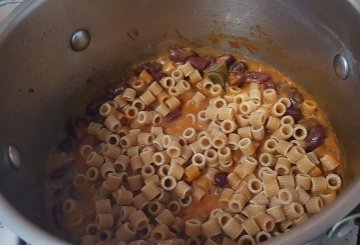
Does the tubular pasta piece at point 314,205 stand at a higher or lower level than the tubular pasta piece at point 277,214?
higher

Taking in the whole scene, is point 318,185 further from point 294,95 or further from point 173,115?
point 173,115

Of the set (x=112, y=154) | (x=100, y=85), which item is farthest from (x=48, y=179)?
(x=100, y=85)

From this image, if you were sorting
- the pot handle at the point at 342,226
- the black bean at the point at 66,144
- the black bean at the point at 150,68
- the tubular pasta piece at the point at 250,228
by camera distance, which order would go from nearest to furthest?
the pot handle at the point at 342,226, the tubular pasta piece at the point at 250,228, the black bean at the point at 66,144, the black bean at the point at 150,68

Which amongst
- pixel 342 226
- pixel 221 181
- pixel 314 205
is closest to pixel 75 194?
pixel 221 181

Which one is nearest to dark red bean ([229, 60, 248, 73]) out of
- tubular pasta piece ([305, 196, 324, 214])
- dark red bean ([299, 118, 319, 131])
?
dark red bean ([299, 118, 319, 131])

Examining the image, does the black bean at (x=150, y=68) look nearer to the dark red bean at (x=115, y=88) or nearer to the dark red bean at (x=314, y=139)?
the dark red bean at (x=115, y=88)

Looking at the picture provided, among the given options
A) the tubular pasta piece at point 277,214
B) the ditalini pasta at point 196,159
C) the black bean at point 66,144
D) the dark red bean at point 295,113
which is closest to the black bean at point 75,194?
the ditalini pasta at point 196,159

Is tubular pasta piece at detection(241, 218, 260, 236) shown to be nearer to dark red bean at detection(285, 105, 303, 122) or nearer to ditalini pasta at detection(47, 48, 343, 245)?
ditalini pasta at detection(47, 48, 343, 245)

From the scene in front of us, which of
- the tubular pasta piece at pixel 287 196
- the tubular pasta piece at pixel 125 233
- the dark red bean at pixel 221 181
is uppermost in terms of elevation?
the dark red bean at pixel 221 181
